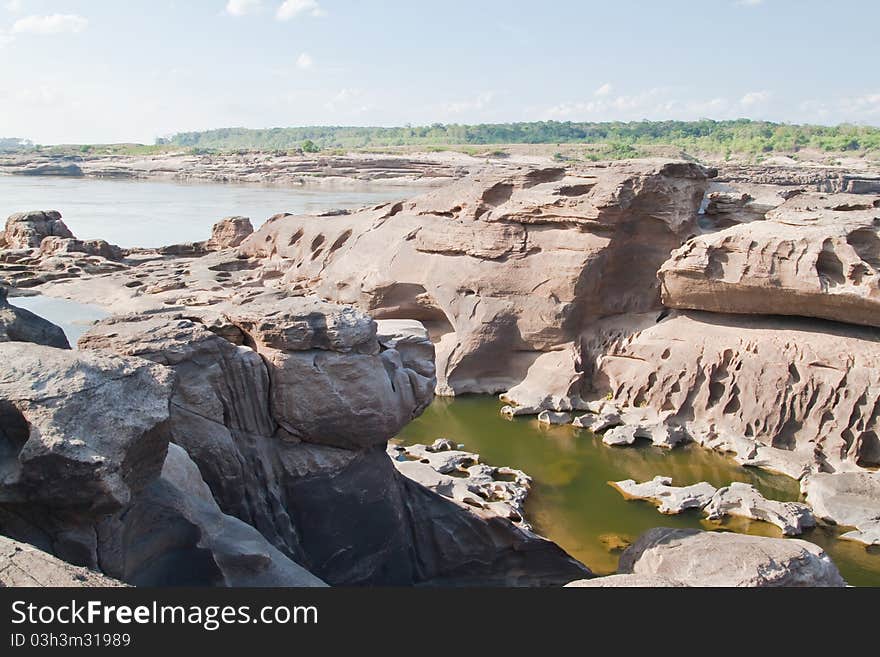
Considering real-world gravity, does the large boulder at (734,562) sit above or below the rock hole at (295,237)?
below

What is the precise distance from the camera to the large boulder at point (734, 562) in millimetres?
6832

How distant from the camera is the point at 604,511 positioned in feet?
41.8

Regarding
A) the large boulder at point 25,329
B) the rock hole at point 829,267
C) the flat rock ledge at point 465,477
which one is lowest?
the flat rock ledge at point 465,477

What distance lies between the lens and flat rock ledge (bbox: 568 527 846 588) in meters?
6.82

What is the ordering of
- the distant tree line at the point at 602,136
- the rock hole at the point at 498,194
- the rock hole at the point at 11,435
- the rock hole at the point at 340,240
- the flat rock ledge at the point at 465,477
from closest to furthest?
the rock hole at the point at 11,435 < the flat rock ledge at the point at 465,477 < the rock hole at the point at 498,194 < the rock hole at the point at 340,240 < the distant tree line at the point at 602,136

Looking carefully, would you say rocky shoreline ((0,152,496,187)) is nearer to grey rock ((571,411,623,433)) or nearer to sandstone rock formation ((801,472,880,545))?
grey rock ((571,411,623,433))

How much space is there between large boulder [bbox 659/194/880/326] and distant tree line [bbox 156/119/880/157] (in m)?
62.1

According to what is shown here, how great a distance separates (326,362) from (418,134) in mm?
129737

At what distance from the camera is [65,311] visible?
22.2m

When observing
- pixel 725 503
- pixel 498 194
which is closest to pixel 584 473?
pixel 725 503

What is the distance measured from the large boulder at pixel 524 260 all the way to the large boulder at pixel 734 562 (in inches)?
381

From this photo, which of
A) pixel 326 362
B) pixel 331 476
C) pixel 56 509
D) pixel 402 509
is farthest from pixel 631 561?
pixel 56 509

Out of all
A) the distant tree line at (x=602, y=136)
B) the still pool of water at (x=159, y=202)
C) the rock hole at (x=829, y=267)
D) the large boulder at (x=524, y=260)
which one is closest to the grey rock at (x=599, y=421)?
the large boulder at (x=524, y=260)

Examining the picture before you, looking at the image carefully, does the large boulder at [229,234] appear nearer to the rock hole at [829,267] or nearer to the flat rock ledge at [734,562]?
the rock hole at [829,267]
